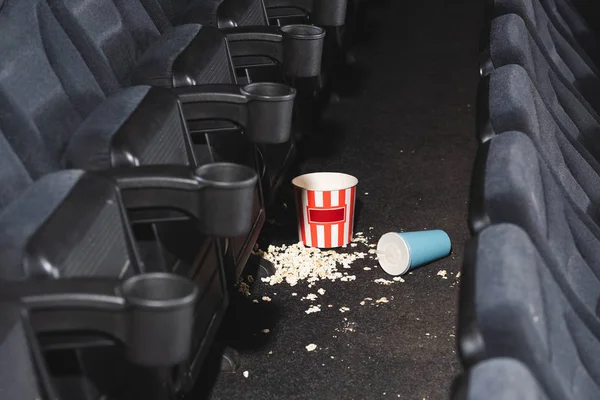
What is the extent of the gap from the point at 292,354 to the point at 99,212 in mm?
432

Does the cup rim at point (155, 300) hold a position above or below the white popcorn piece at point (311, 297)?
above

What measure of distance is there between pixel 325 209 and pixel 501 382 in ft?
2.42

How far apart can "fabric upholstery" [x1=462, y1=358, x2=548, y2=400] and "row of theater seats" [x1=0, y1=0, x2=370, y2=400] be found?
6.3 inches

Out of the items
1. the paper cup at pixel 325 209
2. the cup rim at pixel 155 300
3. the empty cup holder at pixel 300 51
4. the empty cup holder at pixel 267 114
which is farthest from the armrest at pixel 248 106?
the paper cup at pixel 325 209

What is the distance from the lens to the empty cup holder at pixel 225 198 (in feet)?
1.82

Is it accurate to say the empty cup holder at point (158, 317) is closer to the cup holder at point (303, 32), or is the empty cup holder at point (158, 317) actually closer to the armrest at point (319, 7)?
the cup holder at point (303, 32)

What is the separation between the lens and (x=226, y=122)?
762mm

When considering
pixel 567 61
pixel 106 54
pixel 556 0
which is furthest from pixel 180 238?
pixel 556 0

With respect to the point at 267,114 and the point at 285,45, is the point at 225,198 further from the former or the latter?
the point at 285,45

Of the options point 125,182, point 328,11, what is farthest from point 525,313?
point 328,11

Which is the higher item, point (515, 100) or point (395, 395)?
point (515, 100)

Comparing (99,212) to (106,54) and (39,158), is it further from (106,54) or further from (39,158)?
(106,54)

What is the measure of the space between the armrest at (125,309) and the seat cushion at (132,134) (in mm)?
162

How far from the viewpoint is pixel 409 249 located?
3.54 ft
